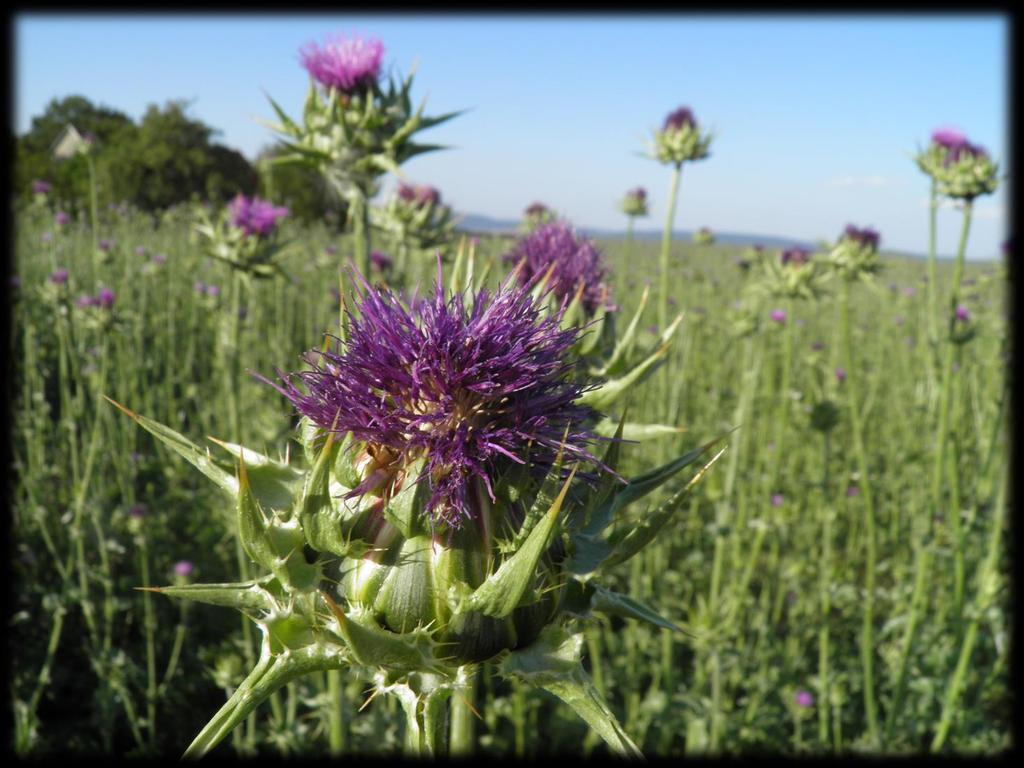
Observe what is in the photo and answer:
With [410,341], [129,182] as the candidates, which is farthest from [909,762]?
[129,182]

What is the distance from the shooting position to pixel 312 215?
60.8 feet

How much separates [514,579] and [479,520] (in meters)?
0.14

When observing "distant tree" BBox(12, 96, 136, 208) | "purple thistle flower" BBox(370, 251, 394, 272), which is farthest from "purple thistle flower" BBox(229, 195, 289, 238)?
"distant tree" BBox(12, 96, 136, 208)

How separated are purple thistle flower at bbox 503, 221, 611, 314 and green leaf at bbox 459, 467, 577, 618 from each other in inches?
42.5

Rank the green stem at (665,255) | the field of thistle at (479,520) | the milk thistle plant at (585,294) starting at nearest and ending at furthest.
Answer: the field of thistle at (479,520)
the milk thistle plant at (585,294)
the green stem at (665,255)

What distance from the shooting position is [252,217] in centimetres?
330

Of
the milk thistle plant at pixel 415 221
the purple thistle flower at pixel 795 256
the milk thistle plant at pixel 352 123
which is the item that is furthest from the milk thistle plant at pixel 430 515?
the purple thistle flower at pixel 795 256

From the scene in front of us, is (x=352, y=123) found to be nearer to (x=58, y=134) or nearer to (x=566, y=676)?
(x=566, y=676)

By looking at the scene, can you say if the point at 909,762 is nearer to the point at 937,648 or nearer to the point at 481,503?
the point at 937,648

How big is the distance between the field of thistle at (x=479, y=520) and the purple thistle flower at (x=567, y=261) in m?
0.02

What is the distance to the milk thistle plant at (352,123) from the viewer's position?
2354 millimetres

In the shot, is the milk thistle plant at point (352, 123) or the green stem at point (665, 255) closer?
the milk thistle plant at point (352, 123)

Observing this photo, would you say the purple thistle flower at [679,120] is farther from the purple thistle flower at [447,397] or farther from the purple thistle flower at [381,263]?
the purple thistle flower at [447,397]

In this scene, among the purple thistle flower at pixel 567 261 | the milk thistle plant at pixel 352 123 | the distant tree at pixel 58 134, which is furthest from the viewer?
the distant tree at pixel 58 134
